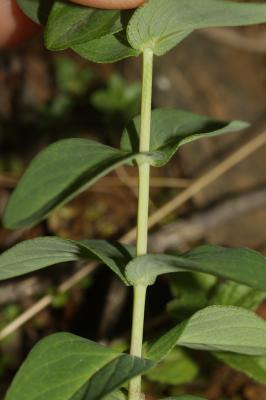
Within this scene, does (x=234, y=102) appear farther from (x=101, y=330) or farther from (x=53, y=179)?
(x=53, y=179)

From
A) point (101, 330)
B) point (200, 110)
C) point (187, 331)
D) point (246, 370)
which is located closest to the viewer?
point (187, 331)

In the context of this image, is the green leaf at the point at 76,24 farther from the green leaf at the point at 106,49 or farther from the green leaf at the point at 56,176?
the green leaf at the point at 56,176

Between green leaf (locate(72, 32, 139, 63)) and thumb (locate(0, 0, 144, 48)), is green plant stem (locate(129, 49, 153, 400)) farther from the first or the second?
thumb (locate(0, 0, 144, 48))

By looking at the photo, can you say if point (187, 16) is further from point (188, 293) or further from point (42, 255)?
point (188, 293)

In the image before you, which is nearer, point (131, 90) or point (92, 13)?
point (92, 13)

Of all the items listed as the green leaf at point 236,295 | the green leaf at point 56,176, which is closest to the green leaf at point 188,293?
the green leaf at point 236,295

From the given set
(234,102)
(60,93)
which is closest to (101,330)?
(234,102)
